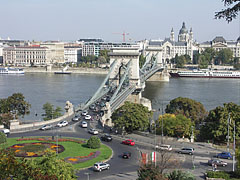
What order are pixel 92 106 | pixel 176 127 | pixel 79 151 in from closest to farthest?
pixel 79 151
pixel 176 127
pixel 92 106

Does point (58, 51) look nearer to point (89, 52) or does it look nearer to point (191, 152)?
point (89, 52)

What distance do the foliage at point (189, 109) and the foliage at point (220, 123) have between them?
6750 mm

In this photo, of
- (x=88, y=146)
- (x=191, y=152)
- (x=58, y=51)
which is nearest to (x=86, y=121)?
(x=88, y=146)

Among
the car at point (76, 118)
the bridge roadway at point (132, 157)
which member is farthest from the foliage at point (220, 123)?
the car at point (76, 118)

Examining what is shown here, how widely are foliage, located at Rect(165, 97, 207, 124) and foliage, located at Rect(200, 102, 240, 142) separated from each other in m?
6.75

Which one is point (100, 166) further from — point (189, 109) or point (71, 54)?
point (71, 54)

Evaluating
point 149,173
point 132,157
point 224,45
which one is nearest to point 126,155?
point 132,157

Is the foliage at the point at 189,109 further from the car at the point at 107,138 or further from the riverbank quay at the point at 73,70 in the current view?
the riverbank quay at the point at 73,70

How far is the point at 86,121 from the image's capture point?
1324 inches

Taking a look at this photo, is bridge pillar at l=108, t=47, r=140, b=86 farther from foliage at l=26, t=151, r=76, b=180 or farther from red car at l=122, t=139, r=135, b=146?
foliage at l=26, t=151, r=76, b=180

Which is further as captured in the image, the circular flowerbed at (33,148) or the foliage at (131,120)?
the foliage at (131,120)

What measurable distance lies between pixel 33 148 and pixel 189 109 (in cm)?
1979

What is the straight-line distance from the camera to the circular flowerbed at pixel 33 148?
73.8ft

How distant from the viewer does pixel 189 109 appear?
38.9 m
